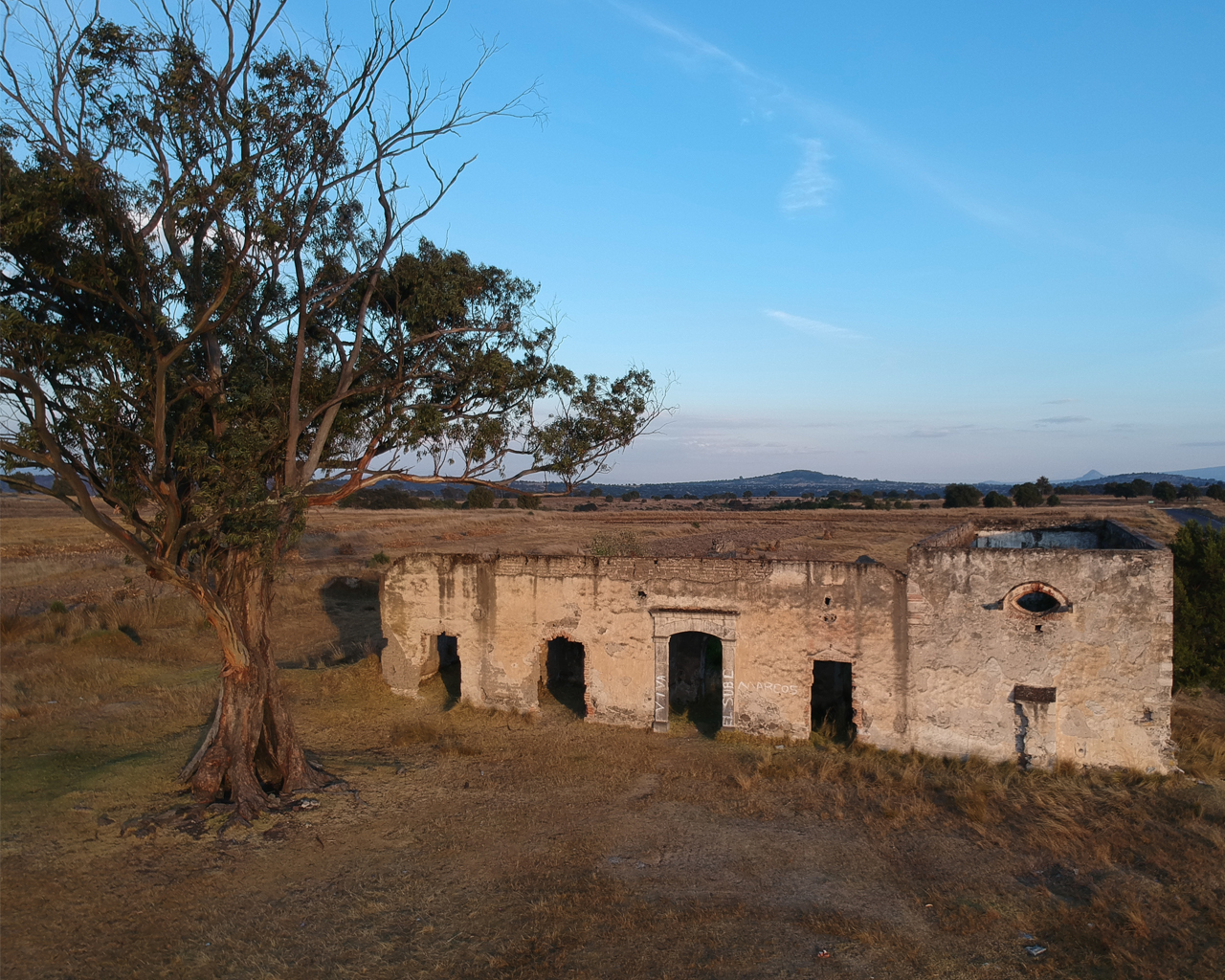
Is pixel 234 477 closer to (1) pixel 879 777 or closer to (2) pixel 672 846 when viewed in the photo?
(2) pixel 672 846

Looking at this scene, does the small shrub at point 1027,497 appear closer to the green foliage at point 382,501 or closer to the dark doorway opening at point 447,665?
the green foliage at point 382,501

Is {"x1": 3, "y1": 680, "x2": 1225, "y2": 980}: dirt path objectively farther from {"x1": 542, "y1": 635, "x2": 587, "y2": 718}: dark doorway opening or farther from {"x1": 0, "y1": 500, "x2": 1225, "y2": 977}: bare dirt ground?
{"x1": 542, "y1": 635, "x2": 587, "y2": 718}: dark doorway opening

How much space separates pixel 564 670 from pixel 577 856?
26.8ft

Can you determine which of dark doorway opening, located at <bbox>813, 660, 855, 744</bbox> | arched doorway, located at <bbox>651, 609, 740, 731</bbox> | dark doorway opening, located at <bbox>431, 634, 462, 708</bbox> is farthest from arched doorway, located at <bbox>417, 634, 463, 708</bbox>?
dark doorway opening, located at <bbox>813, 660, 855, 744</bbox>

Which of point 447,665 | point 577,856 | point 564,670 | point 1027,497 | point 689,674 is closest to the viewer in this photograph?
point 577,856

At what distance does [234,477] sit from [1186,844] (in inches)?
484

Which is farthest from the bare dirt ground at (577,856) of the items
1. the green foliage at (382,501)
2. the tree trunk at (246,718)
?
the green foliage at (382,501)

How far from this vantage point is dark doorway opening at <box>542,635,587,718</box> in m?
16.2

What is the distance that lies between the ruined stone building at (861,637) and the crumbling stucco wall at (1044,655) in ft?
0.07

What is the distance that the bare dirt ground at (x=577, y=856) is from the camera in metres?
7.11

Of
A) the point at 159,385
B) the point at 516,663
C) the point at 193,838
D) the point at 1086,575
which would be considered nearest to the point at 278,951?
the point at 193,838

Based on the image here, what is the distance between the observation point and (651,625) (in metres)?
13.3

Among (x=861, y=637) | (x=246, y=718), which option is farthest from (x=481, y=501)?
(x=246, y=718)

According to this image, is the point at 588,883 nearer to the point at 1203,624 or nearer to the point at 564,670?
the point at 564,670
